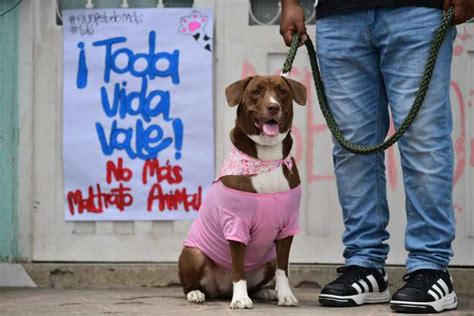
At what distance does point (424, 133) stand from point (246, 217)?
2.74 ft

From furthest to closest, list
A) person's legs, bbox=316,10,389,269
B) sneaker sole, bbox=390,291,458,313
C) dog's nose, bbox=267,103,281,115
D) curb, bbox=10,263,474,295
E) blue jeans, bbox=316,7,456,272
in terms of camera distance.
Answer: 1. curb, bbox=10,263,474,295
2. person's legs, bbox=316,10,389,269
3. dog's nose, bbox=267,103,281,115
4. blue jeans, bbox=316,7,456,272
5. sneaker sole, bbox=390,291,458,313

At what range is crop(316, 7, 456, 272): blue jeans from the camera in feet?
14.3

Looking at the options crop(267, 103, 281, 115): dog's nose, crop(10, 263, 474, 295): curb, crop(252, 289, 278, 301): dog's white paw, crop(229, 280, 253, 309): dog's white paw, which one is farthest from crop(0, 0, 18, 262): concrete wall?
crop(267, 103, 281, 115): dog's nose

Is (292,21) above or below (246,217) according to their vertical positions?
above

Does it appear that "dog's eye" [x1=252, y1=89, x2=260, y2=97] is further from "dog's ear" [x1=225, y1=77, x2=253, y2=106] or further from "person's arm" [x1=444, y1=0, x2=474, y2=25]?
"person's arm" [x1=444, y1=0, x2=474, y2=25]

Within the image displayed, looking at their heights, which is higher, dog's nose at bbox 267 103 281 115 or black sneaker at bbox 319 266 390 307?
dog's nose at bbox 267 103 281 115

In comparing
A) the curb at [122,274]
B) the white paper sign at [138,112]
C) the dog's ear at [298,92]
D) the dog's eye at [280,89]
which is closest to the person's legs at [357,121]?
the dog's ear at [298,92]

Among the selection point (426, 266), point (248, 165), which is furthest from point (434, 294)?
point (248, 165)

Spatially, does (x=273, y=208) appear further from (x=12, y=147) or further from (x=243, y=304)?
(x=12, y=147)

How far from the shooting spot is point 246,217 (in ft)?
14.6

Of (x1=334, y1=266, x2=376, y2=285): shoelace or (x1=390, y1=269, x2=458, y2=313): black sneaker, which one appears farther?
(x1=334, y1=266, x2=376, y2=285): shoelace

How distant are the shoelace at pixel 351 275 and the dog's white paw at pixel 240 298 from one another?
0.41m

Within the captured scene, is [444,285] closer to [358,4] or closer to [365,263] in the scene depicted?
[365,263]

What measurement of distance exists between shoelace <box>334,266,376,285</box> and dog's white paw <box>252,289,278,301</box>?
354 mm
